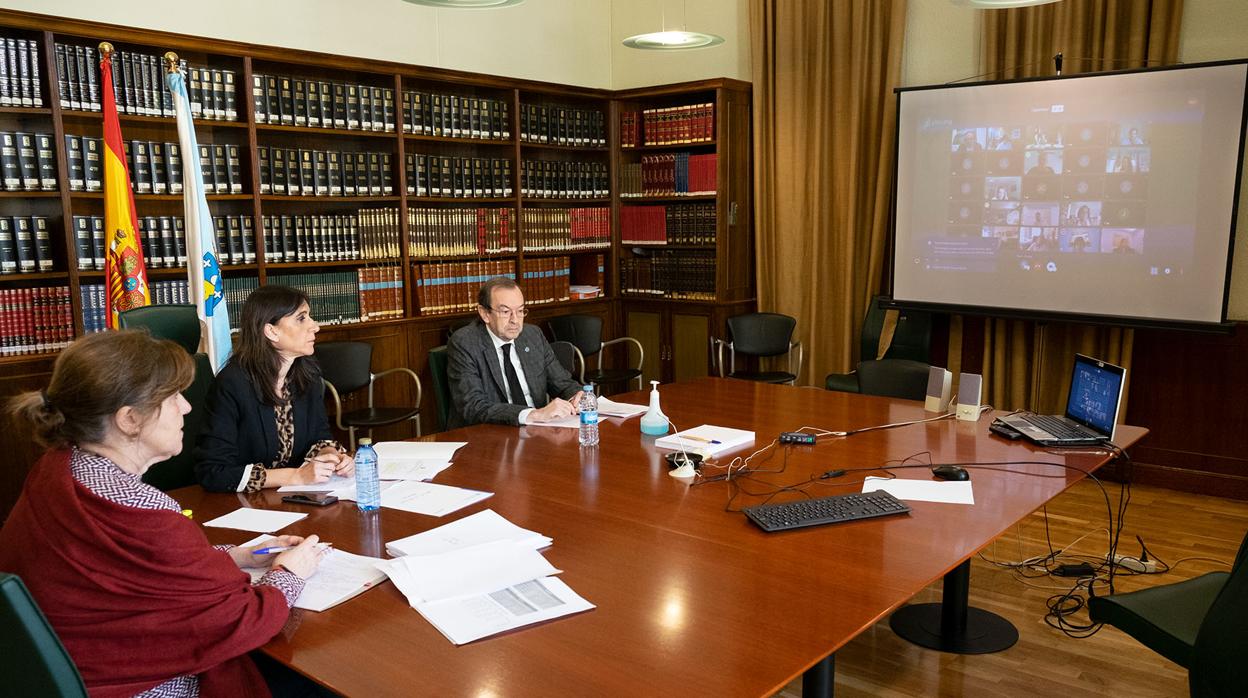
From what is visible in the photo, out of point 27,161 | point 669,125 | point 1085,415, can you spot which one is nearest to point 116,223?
point 27,161

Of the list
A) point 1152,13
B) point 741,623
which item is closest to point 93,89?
point 741,623

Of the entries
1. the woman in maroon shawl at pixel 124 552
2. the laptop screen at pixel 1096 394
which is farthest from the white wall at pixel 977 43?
the woman in maroon shawl at pixel 124 552

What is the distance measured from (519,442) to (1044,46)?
12.7 feet

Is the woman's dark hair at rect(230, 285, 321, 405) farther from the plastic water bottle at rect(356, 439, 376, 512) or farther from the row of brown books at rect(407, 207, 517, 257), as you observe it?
the row of brown books at rect(407, 207, 517, 257)

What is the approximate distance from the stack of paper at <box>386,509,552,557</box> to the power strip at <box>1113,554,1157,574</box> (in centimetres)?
289

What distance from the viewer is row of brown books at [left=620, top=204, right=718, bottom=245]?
6.41 m

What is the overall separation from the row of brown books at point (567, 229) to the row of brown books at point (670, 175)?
0.99 ft

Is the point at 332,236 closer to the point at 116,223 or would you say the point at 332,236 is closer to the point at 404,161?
the point at 404,161

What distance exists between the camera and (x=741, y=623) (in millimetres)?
1740

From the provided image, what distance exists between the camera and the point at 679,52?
674cm

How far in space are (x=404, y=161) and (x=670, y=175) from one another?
6.37 ft

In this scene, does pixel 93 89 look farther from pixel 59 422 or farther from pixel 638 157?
pixel 638 157

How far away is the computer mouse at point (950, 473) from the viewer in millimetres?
2652

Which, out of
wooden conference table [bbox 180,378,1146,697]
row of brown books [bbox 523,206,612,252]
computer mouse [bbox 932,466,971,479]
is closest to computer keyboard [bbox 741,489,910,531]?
wooden conference table [bbox 180,378,1146,697]
